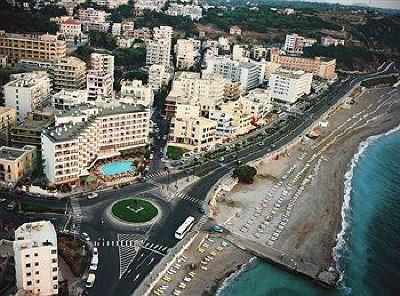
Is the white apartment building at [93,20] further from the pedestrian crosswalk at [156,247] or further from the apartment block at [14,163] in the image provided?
the pedestrian crosswalk at [156,247]

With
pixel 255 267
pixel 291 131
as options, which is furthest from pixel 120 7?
pixel 255 267

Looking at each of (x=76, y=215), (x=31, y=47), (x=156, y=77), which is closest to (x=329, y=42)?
(x=156, y=77)

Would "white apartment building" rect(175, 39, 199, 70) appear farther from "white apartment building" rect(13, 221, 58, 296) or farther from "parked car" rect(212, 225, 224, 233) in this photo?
"white apartment building" rect(13, 221, 58, 296)

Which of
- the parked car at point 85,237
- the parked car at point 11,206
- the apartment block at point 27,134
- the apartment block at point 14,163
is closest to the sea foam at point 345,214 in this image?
the parked car at point 85,237

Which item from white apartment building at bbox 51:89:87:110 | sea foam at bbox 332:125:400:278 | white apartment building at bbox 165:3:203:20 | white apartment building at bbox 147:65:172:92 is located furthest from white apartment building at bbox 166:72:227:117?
white apartment building at bbox 165:3:203:20

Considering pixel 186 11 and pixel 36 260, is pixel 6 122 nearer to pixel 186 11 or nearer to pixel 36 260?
pixel 36 260
